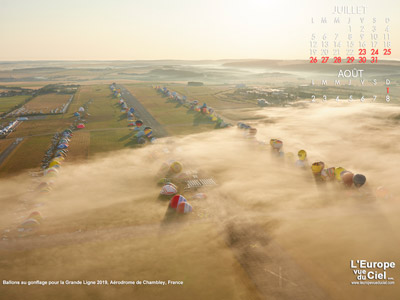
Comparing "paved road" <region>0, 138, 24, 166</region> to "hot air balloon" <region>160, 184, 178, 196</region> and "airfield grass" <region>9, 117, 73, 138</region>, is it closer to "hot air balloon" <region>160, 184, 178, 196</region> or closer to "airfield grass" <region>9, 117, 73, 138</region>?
"airfield grass" <region>9, 117, 73, 138</region>

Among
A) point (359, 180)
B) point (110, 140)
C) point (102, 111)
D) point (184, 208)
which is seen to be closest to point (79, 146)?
point (110, 140)

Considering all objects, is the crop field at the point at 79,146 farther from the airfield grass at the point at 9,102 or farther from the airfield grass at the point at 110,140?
the airfield grass at the point at 9,102

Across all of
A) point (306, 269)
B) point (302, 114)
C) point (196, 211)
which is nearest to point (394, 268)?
point (306, 269)

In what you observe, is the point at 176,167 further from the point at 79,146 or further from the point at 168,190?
the point at 79,146

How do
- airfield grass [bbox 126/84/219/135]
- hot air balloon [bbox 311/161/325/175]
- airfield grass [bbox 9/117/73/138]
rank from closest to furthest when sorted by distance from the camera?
hot air balloon [bbox 311/161/325/175]
airfield grass [bbox 9/117/73/138]
airfield grass [bbox 126/84/219/135]

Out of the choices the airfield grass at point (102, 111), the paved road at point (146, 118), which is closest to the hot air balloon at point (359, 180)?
the paved road at point (146, 118)

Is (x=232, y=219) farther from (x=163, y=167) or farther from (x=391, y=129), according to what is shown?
(x=391, y=129)

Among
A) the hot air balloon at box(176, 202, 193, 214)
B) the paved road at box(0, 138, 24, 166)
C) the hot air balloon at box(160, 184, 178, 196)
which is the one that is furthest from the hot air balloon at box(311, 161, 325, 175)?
the paved road at box(0, 138, 24, 166)
